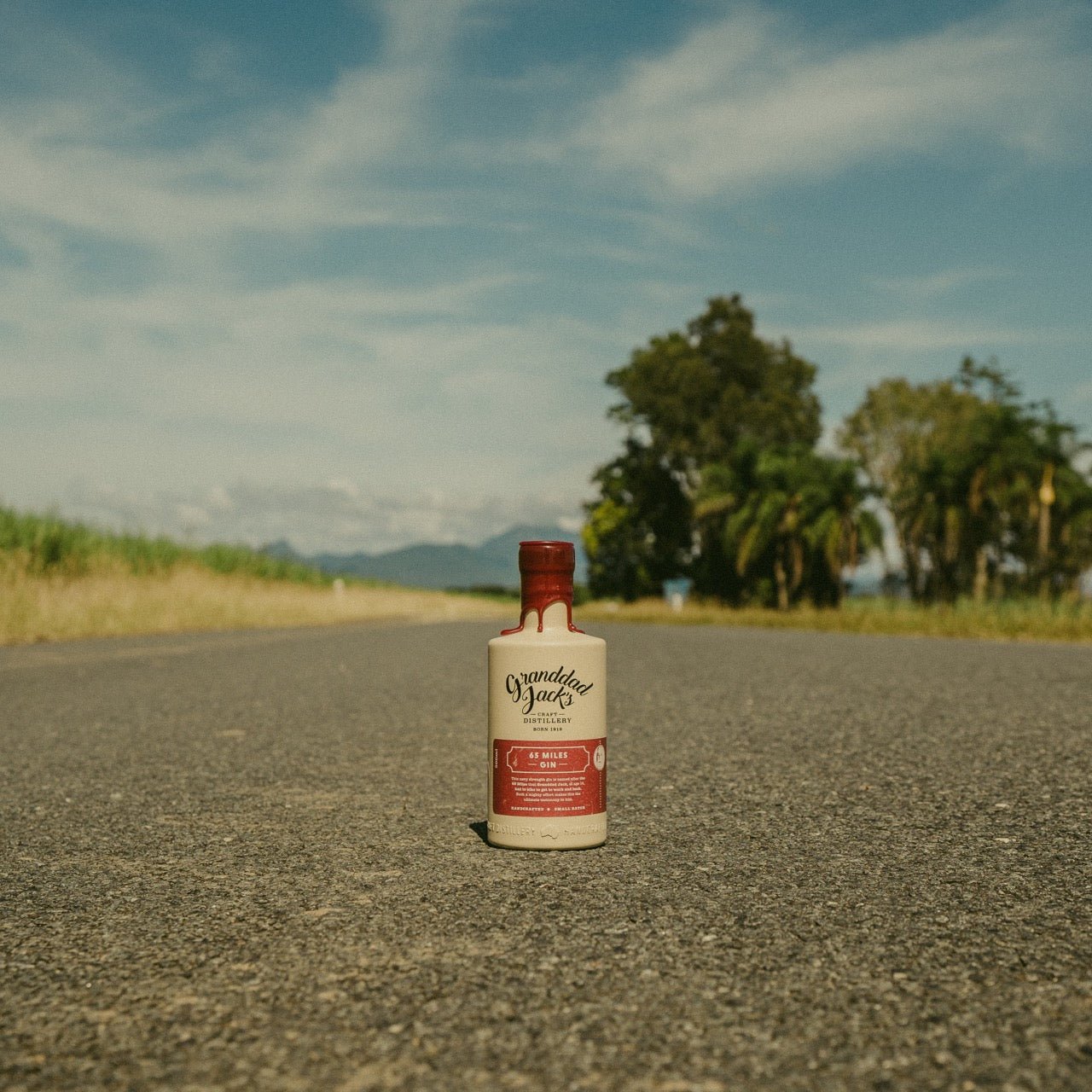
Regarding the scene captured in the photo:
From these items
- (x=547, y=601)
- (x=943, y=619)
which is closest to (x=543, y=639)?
(x=547, y=601)

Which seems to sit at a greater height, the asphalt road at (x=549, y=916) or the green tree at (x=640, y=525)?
the green tree at (x=640, y=525)

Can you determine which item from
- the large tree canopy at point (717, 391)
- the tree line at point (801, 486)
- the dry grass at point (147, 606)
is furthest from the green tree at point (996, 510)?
the dry grass at point (147, 606)

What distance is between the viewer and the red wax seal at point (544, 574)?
3.19 m

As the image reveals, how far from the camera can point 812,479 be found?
35250 mm

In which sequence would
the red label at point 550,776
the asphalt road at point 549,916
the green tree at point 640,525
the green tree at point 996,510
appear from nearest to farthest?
1. the asphalt road at point 549,916
2. the red label at point 550,776
3. the green tree at point 996,510
4. the green tree at point 640,525

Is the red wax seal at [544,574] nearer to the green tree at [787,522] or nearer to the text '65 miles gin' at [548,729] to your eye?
the text '65 miles gin' at [548,729]

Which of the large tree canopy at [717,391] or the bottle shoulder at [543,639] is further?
the large tree canopy at [717,391]

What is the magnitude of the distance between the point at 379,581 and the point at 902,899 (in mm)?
43810

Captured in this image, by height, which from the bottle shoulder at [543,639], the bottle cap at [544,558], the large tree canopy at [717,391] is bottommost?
the bottle shoulder at [543,639]

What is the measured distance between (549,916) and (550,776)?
61 cm

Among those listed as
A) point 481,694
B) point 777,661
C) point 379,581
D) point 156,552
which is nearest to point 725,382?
point 379,581

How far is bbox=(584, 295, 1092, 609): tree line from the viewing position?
31891 mm

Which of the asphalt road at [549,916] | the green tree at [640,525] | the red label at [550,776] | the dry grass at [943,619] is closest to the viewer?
the asphalt road at [549,916]

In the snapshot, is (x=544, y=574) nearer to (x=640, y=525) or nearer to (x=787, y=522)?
(x=787, y=522)
